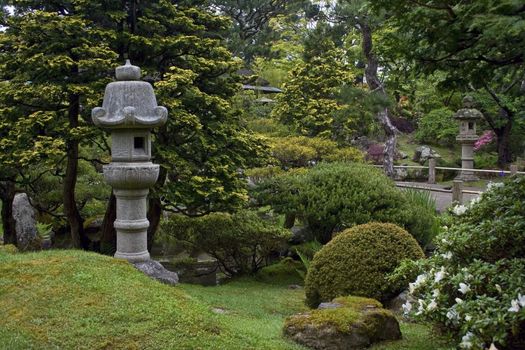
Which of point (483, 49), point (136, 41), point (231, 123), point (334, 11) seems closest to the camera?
point (483, 49)

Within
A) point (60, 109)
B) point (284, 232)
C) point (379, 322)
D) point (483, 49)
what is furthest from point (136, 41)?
point (483, 49)

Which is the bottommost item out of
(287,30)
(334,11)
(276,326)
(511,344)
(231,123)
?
(276,326)

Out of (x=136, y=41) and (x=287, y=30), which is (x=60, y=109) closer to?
(x=136, y=41)

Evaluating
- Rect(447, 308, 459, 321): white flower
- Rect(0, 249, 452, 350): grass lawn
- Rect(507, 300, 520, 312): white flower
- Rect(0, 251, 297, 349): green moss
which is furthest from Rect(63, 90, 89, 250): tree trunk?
Rect(507, 300, 520, 312): white flower

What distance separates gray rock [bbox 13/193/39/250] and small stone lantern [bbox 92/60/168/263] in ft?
11.6

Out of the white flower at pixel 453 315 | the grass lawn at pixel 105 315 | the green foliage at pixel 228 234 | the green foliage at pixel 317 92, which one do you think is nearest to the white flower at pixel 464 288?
the white flower at pixel 453 315

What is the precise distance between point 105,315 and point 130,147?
3.14 m

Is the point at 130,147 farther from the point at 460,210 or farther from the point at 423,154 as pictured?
the point at 423,154

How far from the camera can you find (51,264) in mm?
6031

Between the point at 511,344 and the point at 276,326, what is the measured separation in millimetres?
2538

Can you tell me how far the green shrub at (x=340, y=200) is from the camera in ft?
34.3

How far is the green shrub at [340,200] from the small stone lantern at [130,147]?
13.1ft

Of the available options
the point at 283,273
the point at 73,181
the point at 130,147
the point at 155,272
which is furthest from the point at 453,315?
the point at 73,181

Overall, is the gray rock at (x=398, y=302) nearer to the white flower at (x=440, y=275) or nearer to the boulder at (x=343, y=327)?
the boulder at (x=343, y=327)
